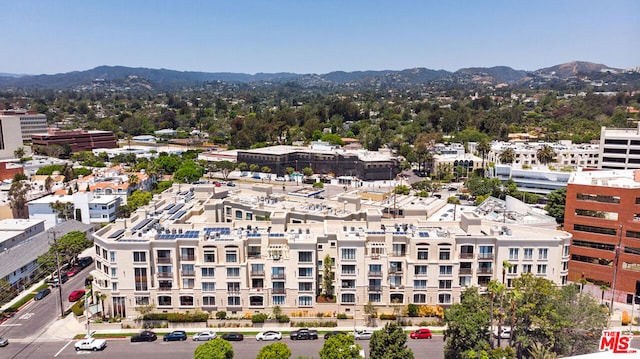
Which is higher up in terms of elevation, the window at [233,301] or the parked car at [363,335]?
the window at [233,301]

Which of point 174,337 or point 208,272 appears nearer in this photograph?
Result: point 174,337

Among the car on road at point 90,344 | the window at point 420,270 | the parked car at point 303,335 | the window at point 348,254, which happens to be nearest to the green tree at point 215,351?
the parked car at point 303,335

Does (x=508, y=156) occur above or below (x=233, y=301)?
above

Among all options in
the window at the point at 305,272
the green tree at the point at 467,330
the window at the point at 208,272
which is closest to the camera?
the green tree at the point at 467,330

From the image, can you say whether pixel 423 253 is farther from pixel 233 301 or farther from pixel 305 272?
pixel 233 301

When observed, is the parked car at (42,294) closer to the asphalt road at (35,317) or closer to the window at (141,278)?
the asphalt road at (35,317)

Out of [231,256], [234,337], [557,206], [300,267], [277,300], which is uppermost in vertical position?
[231,256]

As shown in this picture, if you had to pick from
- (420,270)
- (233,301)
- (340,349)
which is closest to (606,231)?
(420,270)
